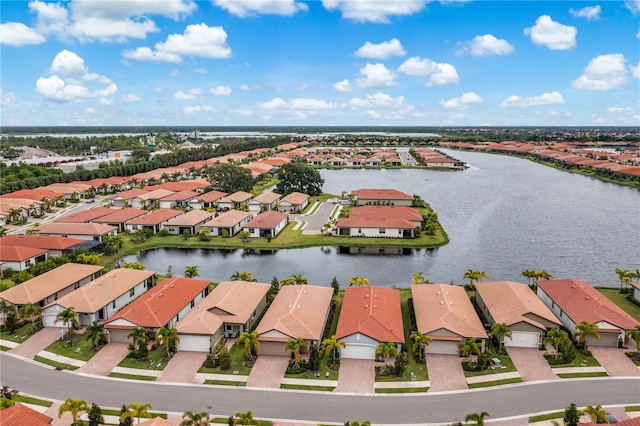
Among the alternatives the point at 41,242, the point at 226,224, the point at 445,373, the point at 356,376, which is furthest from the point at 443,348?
the point at 41,242

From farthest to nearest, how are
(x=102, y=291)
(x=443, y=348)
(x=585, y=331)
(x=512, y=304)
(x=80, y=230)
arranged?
(x=80, y=230) → (x=102, y=291) → (x=512, y=304) → (x=443, y=348) → (x=585, y=331)

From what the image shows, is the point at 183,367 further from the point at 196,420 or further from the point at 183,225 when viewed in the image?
the point at 183,225

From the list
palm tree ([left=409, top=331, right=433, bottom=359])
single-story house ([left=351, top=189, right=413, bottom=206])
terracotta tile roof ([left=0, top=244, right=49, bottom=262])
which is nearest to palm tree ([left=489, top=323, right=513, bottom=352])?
palm tree ([left=409, top=331, right=433, bottom=359])

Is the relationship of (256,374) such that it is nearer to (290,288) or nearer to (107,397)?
(107,397)

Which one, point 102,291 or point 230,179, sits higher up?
point 230,179

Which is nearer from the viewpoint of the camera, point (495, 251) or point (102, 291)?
point (102, 291)

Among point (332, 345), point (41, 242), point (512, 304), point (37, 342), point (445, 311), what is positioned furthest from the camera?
point (41, 242)
